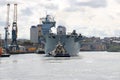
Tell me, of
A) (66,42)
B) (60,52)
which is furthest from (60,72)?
(66,42)

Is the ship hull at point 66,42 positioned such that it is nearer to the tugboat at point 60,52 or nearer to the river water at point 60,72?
the tugboat at point 60,52

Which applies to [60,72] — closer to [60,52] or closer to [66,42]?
[60,52]

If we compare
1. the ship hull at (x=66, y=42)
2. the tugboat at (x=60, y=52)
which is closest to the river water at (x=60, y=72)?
the tugboat at (x=60, y=52)

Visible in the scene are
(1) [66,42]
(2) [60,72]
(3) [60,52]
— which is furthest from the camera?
(1) [66,42]

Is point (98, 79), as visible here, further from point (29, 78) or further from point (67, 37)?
point (67, 37)

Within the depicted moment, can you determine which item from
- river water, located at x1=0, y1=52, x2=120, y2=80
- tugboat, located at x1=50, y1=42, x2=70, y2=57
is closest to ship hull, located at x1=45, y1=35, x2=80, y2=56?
tugboat, located at x1=50, y1=42, x2=70, y2=57

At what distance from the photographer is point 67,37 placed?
7195 inches

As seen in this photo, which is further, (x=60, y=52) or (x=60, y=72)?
(x=60, y=52)

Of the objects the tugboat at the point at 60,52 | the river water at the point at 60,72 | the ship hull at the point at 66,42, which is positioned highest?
the ship hull at the point at 66,42

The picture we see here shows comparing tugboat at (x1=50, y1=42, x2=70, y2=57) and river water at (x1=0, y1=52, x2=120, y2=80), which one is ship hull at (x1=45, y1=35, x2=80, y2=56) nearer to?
tugboat at (x1=50, y1=42, x2=70, y2=57)

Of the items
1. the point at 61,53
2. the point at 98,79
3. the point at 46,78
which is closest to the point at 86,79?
the point at 98,79

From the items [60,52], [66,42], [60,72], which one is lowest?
[60,72]

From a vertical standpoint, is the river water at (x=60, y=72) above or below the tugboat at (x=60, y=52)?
below

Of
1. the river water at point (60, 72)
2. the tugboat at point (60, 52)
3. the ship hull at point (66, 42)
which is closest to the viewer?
the river water at point (60, 72)
